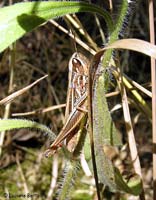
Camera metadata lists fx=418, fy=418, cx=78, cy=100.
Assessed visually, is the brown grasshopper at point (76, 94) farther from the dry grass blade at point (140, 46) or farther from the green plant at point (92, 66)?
the dry grass blade at point (140, 46)

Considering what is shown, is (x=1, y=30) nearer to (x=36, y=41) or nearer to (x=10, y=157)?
(x=10, y=157)

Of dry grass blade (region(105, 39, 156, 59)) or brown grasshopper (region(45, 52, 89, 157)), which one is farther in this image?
brown grasshopper (region(45, 52, 89, 157))

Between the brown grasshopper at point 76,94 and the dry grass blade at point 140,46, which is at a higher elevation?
the dry grass blade at point 140,46

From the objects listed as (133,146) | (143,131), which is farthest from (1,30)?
(143,131)

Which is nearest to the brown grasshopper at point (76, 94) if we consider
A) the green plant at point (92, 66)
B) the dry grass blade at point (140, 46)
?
the green plant at point (92, 66)

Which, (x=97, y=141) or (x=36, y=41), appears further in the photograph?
(x=36, y=41)

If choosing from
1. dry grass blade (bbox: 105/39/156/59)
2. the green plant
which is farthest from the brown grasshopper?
dry grass blade (bbox: 105/39/156/59)

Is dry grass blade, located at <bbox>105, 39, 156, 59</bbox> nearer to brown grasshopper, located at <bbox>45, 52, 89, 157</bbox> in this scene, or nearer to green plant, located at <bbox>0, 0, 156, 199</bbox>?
green plant, located at <bbox>0, 0, 156, 199</bbox>
